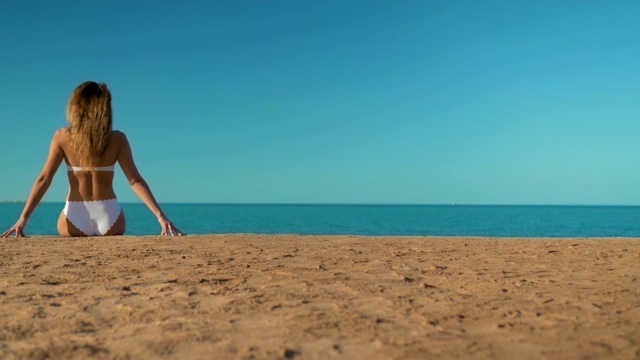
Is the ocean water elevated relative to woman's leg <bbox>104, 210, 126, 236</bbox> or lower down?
lower down

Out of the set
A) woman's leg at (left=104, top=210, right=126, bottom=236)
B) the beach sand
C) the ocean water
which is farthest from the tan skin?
the ocean water

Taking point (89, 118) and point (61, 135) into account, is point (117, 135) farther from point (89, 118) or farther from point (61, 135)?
point (61, 135)

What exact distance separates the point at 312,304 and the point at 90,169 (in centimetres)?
455

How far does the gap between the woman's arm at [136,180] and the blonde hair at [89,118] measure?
0.96 ft

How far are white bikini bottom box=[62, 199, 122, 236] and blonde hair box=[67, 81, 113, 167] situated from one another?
0.65 m

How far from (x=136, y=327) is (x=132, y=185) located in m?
4.54

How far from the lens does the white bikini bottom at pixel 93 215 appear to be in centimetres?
723

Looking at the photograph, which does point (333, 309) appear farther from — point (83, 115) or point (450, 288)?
point (83, 115)

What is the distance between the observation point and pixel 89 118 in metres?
6.91

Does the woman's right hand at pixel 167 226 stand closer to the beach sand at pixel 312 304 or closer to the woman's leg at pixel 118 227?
the woman's leg at pixel 118 227

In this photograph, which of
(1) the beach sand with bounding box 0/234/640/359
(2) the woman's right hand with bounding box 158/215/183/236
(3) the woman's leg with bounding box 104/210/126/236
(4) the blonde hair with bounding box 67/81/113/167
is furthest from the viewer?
(3) the woman's leg with bounding box 104/210/126/236

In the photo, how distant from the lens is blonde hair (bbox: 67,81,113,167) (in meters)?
6.92

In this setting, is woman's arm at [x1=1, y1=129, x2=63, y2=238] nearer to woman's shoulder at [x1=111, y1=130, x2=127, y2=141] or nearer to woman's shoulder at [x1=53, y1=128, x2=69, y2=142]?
woman's shoulder at [x1=53, y1=128, x2=69, y2=142]

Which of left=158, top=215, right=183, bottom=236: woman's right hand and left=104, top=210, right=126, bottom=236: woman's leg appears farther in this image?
left=104, top=210, right=126, bottom=236: woman's leg
